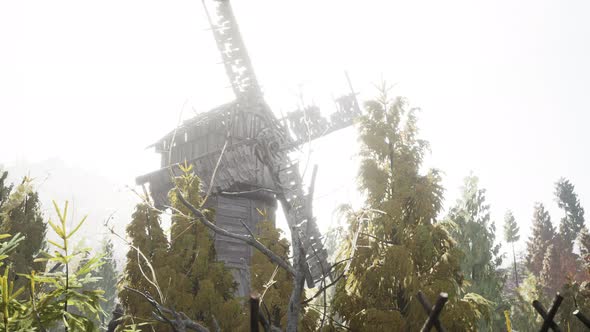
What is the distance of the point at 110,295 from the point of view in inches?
1492

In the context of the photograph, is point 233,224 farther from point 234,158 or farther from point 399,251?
point 399,251

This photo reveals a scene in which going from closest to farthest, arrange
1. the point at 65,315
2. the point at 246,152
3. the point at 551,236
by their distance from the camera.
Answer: the point at 65,315 → the point at 246,152 → the point at 551,236

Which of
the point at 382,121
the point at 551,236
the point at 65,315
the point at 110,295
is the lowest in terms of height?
the point at 551,236

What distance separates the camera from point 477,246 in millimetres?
20203

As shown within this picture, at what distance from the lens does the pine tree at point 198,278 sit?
374 inches

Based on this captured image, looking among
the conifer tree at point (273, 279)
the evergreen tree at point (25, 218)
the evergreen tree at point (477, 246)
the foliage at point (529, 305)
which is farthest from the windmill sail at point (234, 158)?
the foliage at point (529, 305)

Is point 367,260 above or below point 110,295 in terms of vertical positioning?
above

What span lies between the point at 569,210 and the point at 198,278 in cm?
4939

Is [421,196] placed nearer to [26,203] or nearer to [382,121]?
[382,121]

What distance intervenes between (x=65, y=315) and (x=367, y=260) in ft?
21.6

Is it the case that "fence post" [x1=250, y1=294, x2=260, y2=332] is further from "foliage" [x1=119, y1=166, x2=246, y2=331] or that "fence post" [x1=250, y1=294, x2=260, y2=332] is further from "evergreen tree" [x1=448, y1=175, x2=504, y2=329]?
"evergreen tree" [x1=448, y1=175, x2=504, y2=329]

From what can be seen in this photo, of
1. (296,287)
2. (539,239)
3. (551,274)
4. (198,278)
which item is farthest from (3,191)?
(539,239)

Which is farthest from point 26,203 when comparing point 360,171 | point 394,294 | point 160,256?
point 394,294

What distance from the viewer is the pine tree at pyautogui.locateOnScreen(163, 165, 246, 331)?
9492mm
